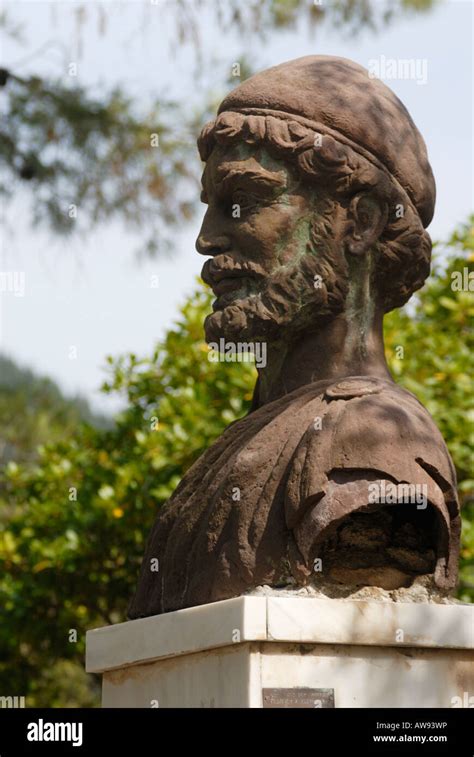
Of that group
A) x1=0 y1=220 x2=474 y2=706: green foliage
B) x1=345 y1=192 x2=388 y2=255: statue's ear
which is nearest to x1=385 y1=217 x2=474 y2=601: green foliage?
x1=0 y1=220 x2=474 y2=706: green foliage

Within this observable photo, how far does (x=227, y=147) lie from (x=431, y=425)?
114cm

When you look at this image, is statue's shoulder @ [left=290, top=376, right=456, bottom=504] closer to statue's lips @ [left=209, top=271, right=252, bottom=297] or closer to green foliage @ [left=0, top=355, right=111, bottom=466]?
statue's lips @ [left=209, top=271, right=252, bottom=297]

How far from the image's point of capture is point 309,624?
3771 mm

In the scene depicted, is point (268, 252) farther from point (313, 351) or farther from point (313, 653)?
point (313, 653)

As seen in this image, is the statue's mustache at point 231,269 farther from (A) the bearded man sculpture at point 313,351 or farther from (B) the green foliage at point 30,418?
(B) the green foliage at point 30,418

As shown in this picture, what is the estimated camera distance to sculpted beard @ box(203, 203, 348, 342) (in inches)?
168

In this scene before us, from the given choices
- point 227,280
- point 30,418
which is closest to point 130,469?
point 227,280

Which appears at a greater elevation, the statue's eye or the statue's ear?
the statue's eye

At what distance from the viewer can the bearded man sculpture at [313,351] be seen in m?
3.90

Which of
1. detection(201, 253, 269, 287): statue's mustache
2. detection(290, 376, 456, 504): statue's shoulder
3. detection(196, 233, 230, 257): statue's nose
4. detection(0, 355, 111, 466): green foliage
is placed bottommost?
detection(290, 376, 456, 504): statue's shoulder

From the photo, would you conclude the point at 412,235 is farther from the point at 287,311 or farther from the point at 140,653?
the point at 140,653

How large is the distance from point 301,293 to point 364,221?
0.32m

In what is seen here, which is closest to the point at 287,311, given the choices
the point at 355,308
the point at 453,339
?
the point at 355,308

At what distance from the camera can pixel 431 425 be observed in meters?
4.11
